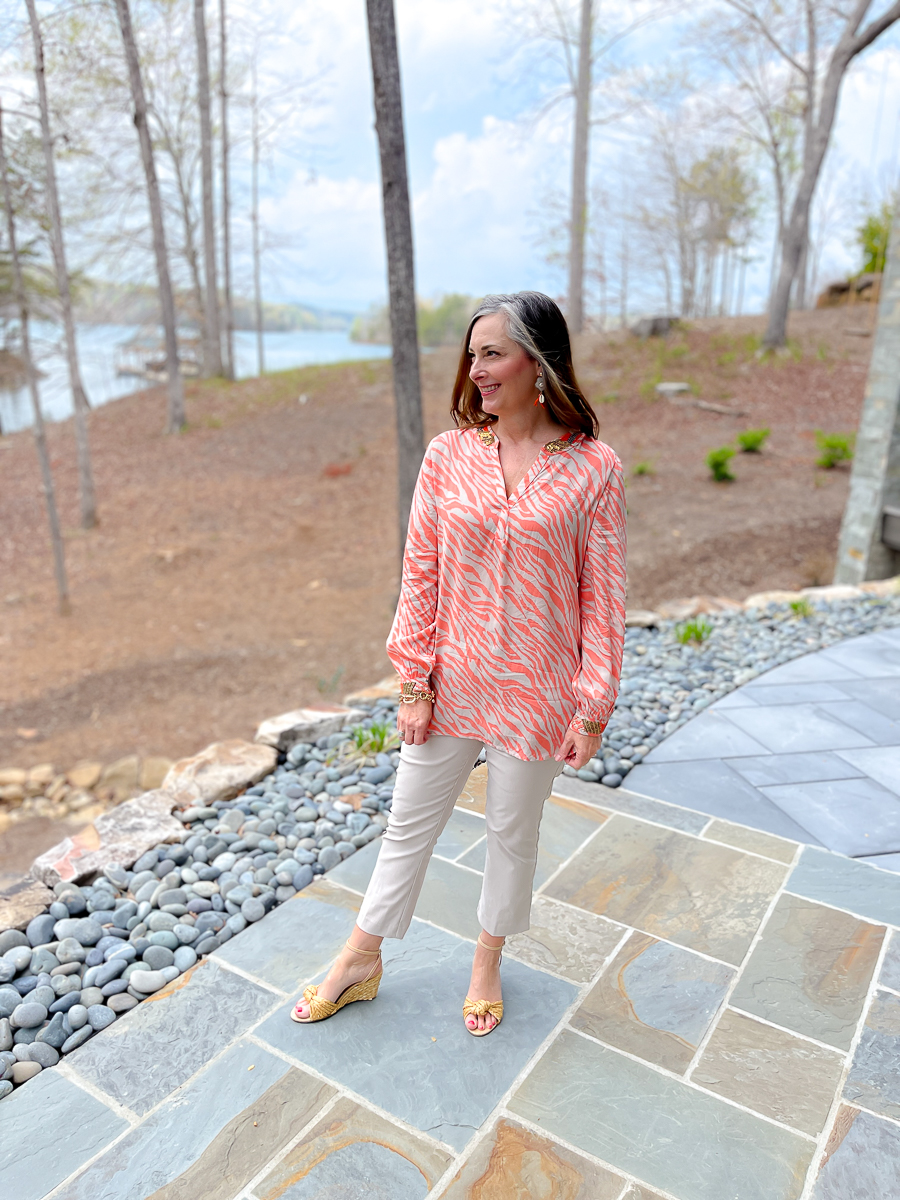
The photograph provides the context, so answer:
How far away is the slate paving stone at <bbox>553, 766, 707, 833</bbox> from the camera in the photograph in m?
2.74

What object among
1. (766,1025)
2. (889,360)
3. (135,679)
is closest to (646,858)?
(766,1025)

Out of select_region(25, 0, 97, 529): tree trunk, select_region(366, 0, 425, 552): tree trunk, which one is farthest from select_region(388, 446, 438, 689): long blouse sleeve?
select_region(25, 0, 97, 529): tree trunk

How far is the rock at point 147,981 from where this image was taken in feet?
6.60

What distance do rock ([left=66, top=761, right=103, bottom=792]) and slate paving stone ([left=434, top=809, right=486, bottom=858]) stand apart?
2.84 m

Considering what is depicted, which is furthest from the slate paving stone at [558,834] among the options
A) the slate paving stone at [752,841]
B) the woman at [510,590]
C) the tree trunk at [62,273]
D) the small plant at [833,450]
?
the small plant at [833,450]

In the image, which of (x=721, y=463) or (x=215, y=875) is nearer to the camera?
(x=215, y=875)

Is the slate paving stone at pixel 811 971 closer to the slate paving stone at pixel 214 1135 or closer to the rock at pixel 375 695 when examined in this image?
the slate paving stone at pixel 214 1135

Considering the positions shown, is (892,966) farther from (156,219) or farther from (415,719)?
(156,219)

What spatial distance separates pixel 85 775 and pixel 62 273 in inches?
184

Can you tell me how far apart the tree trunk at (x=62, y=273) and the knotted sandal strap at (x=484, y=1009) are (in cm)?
635

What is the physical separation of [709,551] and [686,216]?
15074mm

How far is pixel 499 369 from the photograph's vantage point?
5.06 ft

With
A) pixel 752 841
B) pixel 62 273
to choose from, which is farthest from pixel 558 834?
pixel 62 273

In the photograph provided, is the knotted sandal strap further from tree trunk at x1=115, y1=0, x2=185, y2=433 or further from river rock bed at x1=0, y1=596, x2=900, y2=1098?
tree trunk at x1=115, y1=0, x2=185, y2=433
